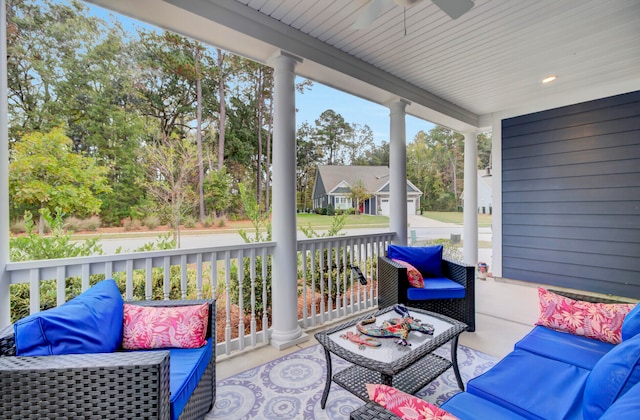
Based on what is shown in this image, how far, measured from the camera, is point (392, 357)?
157 centimetres

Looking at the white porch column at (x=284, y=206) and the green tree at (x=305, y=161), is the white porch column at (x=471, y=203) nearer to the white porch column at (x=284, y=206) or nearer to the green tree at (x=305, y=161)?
the green tree at (x=305, y=161)

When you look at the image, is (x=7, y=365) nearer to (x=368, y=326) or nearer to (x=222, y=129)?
(x=368, y=326)

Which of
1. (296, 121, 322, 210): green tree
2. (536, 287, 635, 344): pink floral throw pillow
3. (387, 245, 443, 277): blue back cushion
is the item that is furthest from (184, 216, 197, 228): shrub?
(536, 287, 635, 344): pink floral throw pillow

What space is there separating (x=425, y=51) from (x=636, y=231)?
367 centimetres

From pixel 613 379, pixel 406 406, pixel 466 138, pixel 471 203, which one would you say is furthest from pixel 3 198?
pixel 466 138

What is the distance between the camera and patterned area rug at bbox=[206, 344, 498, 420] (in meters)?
1.82

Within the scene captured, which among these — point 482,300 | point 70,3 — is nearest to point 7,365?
point 70,3

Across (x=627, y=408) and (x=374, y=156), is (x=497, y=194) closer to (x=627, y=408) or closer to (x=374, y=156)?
(x=374, y=156)

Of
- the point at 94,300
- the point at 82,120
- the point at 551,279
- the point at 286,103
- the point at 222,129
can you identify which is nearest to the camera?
the point at 94,300

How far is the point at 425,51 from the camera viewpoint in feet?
9.97

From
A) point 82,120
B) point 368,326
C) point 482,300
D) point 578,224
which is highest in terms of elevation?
point 82,120

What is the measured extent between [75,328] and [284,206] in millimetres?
1699

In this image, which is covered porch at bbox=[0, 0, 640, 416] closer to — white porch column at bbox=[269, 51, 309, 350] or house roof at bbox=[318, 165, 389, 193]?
white porch column at bbox=[269, 51, 309, 350]

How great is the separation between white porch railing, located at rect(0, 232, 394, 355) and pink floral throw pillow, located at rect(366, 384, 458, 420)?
1.63 metres
